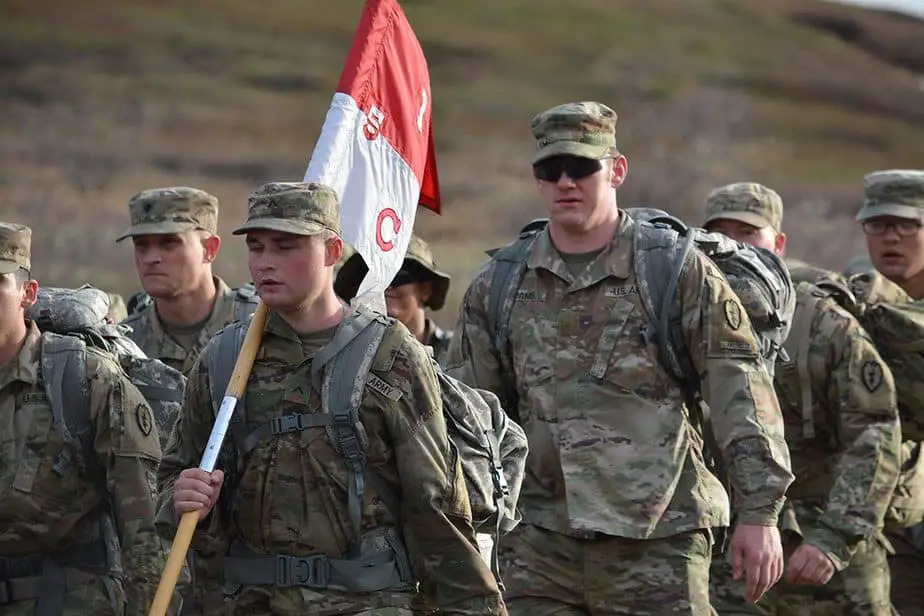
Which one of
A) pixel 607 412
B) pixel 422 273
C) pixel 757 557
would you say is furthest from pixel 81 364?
pixel 422 273

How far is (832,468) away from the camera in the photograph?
10.5m

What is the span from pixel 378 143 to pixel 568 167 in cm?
87

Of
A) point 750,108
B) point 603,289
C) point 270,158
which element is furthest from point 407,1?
point 603,289

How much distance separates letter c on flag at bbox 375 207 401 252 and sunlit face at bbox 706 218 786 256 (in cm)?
287

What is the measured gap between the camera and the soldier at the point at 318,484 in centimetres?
701

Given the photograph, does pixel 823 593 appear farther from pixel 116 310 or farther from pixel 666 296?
pixel 116 310

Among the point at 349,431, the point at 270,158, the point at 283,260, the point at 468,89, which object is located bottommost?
the point at 349,431

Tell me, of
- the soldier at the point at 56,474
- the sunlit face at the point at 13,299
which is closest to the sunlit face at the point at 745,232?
the soldier at the point at 56,474

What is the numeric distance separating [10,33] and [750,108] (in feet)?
76.3

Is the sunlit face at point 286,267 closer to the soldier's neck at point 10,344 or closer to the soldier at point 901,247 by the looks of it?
the soldier's neck at point 10,344

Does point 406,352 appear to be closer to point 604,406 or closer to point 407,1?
point 604,406

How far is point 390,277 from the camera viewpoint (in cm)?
850

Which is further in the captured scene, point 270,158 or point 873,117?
point 873,117

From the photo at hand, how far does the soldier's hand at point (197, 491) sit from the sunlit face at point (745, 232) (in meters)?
4.64
